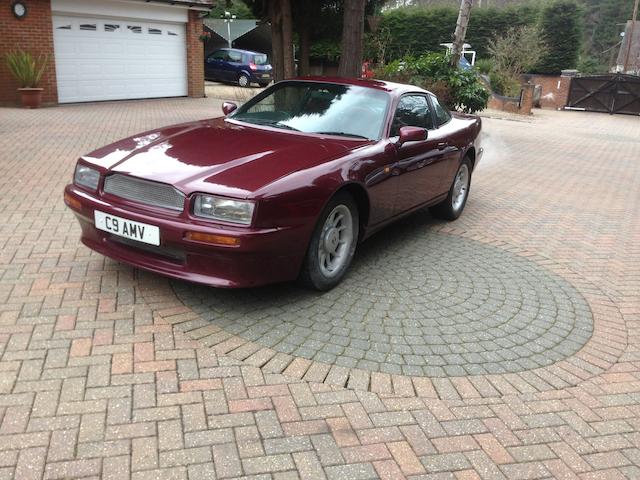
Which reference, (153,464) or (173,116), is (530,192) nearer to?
(153,464)

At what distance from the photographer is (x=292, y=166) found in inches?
151

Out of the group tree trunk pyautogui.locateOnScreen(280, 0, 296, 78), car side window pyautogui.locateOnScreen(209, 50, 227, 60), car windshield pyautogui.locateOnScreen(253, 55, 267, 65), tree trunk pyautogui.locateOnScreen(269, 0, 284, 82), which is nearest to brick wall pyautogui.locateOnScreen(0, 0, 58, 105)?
tree trunk pyautogui.locateOnScreen(269, 0, 284, 82)

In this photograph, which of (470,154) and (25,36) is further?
(25,36)

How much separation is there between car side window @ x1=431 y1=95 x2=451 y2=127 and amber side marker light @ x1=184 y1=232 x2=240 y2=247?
11.1ft

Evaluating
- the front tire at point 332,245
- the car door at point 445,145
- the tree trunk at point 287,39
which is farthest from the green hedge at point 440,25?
the front tire at point 332,245

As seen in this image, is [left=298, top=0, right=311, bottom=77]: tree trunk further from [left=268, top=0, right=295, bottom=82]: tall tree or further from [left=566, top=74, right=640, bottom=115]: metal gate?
[left=566, top=74, right=640, bottom=115]: metal gate

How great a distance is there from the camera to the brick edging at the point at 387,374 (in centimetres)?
314

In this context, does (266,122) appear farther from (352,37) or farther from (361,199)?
(352,37)

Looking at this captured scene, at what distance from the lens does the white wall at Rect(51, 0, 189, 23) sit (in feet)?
50.8

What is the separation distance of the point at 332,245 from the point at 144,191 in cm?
138

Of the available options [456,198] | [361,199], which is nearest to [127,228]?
[361,199]

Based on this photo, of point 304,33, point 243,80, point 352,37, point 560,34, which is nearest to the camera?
point 352,37

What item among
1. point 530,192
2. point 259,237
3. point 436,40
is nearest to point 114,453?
point 259,237

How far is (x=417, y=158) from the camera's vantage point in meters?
5.23
